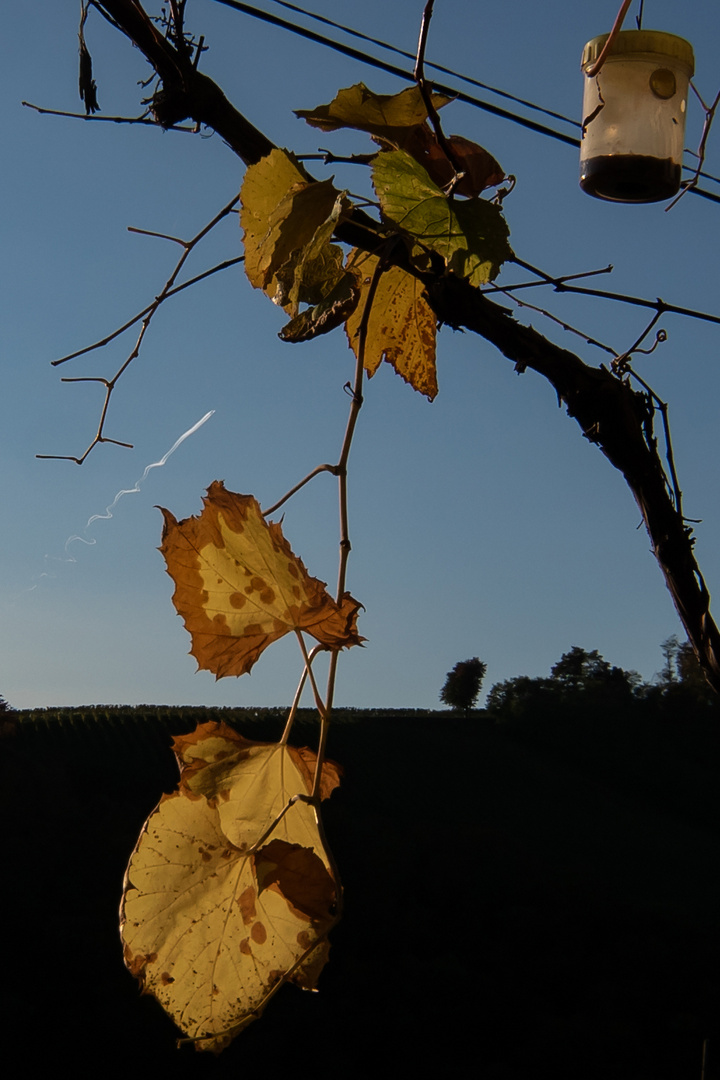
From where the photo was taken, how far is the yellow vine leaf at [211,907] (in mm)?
299

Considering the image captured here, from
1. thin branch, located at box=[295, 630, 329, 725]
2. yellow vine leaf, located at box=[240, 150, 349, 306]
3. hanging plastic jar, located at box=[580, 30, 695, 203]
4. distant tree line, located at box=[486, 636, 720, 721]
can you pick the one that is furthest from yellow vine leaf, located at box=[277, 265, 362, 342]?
distant tree line, located at box=[486, 636, 720, 721]

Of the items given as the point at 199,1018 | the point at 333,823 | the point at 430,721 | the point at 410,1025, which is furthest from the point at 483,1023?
the point at 199,1018

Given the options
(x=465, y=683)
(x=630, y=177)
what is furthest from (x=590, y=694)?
(x=630, y=177)

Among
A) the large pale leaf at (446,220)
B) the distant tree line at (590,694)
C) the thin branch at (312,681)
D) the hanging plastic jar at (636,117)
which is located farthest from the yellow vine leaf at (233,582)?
the distant tree line at (590,694)

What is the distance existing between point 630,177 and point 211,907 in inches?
17.9

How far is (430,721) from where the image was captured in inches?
1014

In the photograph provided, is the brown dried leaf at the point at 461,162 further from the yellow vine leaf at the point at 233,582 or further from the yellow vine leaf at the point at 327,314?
the yellow vine leaf at the point at 233,582

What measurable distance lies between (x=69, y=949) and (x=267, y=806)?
1495 cm


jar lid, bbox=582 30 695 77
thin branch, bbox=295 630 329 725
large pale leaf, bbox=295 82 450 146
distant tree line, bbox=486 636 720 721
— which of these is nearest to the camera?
thin branch, bbox=295 630 329 725

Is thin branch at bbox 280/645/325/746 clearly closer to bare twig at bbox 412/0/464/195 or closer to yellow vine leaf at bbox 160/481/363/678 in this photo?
yellow vine leaf at bbox 160/481/363/678

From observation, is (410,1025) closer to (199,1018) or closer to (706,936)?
(706,936)

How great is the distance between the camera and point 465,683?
87.2 feet

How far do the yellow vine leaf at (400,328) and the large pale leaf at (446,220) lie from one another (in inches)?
3.9

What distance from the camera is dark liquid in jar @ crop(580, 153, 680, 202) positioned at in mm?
562
